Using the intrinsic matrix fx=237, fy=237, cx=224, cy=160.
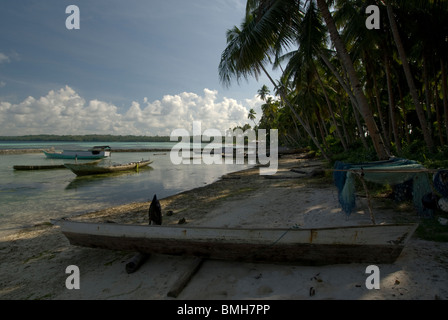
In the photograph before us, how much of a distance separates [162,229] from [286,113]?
33301 millimetres

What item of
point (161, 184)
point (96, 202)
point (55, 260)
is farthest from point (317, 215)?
point (161, 184)

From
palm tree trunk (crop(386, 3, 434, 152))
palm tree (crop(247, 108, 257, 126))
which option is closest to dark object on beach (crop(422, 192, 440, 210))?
palm tree trunk (crop(386, 3, 434, 152))

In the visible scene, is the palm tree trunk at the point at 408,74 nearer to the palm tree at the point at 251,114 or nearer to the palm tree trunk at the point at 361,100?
the palm tree trunk at the point at 361,100

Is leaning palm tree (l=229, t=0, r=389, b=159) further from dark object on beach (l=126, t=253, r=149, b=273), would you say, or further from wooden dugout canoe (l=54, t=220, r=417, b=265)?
dark object on beach (l=126, t=253, r=149, b=273)

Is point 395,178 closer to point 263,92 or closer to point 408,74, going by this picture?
point 408,74

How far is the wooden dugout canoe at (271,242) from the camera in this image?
3699 mm

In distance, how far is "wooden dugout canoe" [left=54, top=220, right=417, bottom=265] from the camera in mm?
3699

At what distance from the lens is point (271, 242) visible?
13.1ft

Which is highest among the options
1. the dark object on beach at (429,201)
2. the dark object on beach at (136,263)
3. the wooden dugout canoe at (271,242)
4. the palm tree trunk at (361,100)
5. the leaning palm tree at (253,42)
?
the leaning palm tree at (253,42)

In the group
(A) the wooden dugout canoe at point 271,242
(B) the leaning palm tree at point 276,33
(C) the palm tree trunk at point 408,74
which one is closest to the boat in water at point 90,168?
(B) the leaning palm tree at point 276,33

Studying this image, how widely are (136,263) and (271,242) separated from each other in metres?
2.62

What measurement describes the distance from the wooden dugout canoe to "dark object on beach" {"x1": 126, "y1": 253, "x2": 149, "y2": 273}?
11 centimetres

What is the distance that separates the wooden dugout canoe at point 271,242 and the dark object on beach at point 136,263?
11 centimetres
